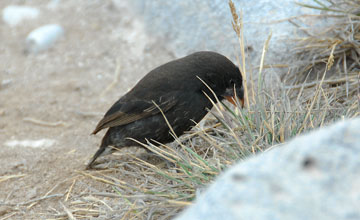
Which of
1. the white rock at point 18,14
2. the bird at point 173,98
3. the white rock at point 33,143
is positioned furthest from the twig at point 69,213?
the white rock at point 18,14

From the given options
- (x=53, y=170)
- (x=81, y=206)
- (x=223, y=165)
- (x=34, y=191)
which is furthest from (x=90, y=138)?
(x=223, y=165)

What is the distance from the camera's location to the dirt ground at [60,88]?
3.88 m

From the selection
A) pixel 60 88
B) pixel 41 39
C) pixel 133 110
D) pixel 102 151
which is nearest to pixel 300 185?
pixel 133 110

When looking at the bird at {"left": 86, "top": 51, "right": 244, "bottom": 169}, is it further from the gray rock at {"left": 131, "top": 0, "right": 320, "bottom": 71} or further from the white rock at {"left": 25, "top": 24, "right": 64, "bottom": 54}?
the white rock at {"left": 25, "top": 24, "right": 64, "bottom": 54}

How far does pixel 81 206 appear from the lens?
327cm

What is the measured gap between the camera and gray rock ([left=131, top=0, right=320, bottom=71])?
4.69m

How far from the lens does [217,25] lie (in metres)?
5.22

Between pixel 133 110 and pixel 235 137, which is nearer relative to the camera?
pixel 235 137

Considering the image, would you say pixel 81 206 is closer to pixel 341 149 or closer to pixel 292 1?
pixel 341 149

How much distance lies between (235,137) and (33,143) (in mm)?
2427

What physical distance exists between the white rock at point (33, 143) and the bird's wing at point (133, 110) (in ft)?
2.78

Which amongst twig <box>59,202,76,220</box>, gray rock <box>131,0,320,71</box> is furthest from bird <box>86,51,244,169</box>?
twig <box>59,202,76,220</box>

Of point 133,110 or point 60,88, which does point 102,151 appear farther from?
point 60,88

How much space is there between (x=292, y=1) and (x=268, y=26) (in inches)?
12.2
